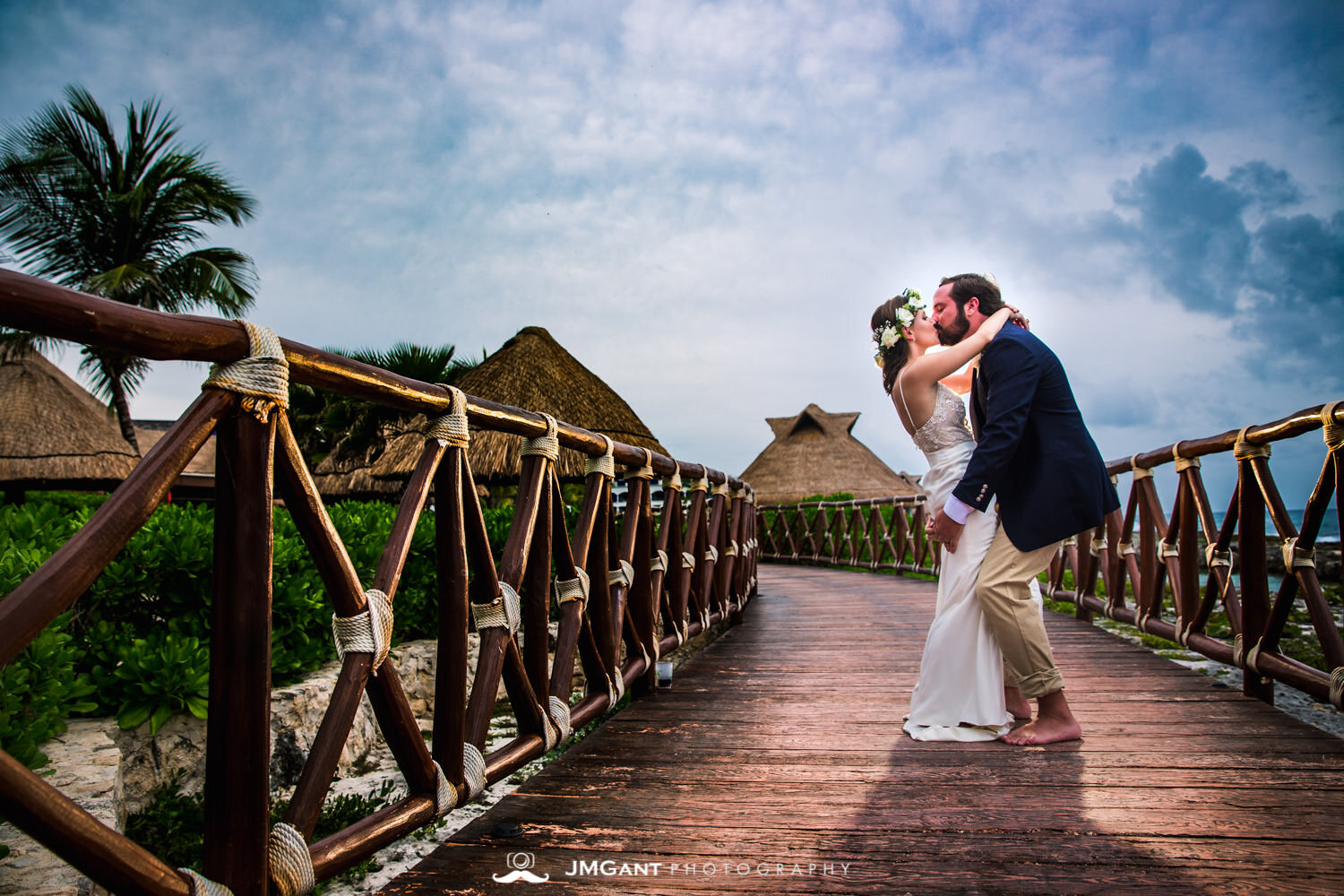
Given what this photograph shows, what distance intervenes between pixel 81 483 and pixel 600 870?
650 inches

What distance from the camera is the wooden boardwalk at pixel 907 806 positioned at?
5.37ft

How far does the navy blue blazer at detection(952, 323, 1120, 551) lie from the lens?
2.55m

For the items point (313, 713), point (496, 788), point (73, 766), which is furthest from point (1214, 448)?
point (73, 766)

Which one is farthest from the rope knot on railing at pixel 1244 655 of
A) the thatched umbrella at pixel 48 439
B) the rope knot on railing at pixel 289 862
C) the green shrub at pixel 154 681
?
the thatched umbrella at pixel 48 439

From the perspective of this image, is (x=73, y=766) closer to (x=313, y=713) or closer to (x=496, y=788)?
(x=313, y=713)

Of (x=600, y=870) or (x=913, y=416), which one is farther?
(x=913, y=416)

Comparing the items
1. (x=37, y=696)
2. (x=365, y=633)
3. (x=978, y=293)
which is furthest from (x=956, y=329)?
(x=37, y=696)

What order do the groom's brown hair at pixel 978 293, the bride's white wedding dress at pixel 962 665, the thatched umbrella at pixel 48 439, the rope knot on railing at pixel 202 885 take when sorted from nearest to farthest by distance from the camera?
the rope knot on railing at pixel 202 885, the bride's white wedding dress at pixel 962 665, the groom's brown hair at pixel 978 293, the thatched umbrella at pixel 48 439

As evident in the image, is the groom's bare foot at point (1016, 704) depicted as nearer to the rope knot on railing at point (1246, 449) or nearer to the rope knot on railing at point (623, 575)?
the rope knot on railing at point (1246, 449)

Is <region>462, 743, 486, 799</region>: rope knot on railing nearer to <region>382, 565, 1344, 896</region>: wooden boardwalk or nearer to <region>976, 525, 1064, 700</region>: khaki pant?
<region>382, 565, 1344, 896</region>: wooden boardwalk

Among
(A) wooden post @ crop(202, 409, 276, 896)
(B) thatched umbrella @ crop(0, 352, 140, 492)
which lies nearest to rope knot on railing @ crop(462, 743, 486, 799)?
(A) wooden post @ crop(202, 409, 276, 896)

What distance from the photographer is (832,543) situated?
13.8m

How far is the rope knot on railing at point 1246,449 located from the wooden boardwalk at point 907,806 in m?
0.93

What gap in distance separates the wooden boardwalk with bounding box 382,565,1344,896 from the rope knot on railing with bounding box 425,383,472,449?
3.13 ft
